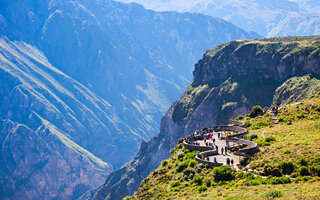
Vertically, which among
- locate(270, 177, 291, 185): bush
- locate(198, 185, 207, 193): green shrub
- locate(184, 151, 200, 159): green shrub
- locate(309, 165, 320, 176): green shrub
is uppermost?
locate(184, 151, 200, 159): green shrub

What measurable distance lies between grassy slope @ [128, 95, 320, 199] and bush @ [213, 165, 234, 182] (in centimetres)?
41

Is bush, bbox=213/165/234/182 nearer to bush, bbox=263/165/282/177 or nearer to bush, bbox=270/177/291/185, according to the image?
bush, bbox=263/165/282/177

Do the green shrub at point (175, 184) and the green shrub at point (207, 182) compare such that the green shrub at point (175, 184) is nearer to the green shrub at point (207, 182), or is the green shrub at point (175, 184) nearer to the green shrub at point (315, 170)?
the green shrub at point (207, 182)

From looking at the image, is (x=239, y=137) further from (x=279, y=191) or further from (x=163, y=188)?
(x=279, y=191)

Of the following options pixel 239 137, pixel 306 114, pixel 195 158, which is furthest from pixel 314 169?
pixel 306 114

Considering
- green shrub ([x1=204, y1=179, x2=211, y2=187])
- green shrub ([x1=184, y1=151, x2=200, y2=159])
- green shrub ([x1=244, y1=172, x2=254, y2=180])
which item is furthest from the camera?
green shrub ([x1=184, y1=151, x2=200, y2=159])

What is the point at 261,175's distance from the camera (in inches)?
2181

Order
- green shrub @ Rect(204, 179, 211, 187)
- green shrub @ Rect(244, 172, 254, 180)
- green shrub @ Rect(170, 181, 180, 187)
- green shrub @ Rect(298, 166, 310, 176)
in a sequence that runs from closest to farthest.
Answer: green shrub @ Rect(298, 166, 310, 176) < green shrub @ Rect(244, 172, 254, 180) < green shrub @ Rect(204, 179, 211, 187) < green shrub @ Rect(170, 181, 180, 187)

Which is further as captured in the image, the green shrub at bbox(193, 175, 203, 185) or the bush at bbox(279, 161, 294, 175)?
the green shrub at bbox(193, 175, 203, 185)

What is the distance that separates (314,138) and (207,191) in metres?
18.6

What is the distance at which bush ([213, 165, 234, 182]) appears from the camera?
57375 mm

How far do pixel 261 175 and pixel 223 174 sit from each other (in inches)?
190

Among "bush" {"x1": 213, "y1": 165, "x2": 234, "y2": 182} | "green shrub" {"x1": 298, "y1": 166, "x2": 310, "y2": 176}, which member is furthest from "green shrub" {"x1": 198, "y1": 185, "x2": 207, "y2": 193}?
"green shrub" {"x1": 298, "y1": 166, "x2": 310, "y2": 176}

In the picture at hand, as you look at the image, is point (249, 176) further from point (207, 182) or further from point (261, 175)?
point (207, 182)
